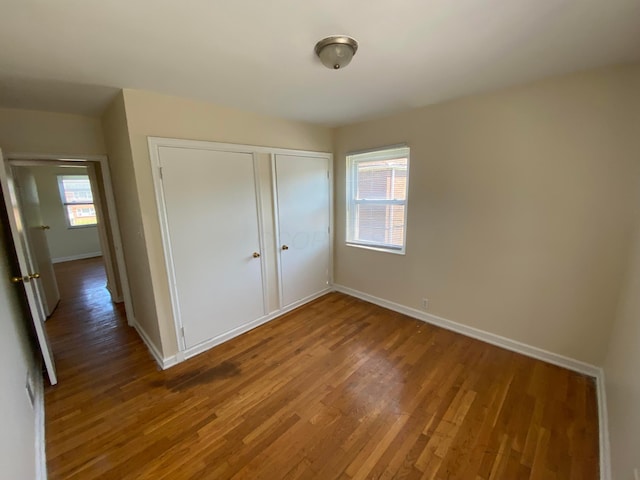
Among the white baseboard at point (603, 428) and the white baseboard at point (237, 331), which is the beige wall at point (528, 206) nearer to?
the white baseboard at point (603, 428)

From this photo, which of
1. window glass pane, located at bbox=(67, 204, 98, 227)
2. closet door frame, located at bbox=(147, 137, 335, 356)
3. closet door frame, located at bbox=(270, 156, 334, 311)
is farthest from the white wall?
window glass pane, located at bbox=(67, 204, 98, 227)

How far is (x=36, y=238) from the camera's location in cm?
333

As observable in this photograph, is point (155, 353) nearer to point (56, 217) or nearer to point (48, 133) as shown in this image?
point (48, 133)

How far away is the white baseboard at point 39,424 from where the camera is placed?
1.46m

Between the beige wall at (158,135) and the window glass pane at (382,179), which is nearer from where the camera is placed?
the beige wall at (158,135)

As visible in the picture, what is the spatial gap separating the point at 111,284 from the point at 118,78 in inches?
123

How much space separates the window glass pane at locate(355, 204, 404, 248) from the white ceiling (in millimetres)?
1348

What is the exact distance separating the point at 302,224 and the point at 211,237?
1.17 metres

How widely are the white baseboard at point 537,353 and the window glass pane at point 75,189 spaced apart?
22.9 ft

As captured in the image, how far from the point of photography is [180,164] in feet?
7.39

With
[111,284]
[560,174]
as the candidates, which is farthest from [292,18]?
[111,284]

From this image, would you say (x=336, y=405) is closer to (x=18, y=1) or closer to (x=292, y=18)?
(x=292, y=18)

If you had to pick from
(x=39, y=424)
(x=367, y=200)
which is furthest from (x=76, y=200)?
(x=367, y=200)

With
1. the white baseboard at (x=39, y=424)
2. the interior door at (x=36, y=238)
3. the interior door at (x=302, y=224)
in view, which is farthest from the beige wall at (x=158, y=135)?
the interior door at (x=36, y=238)
